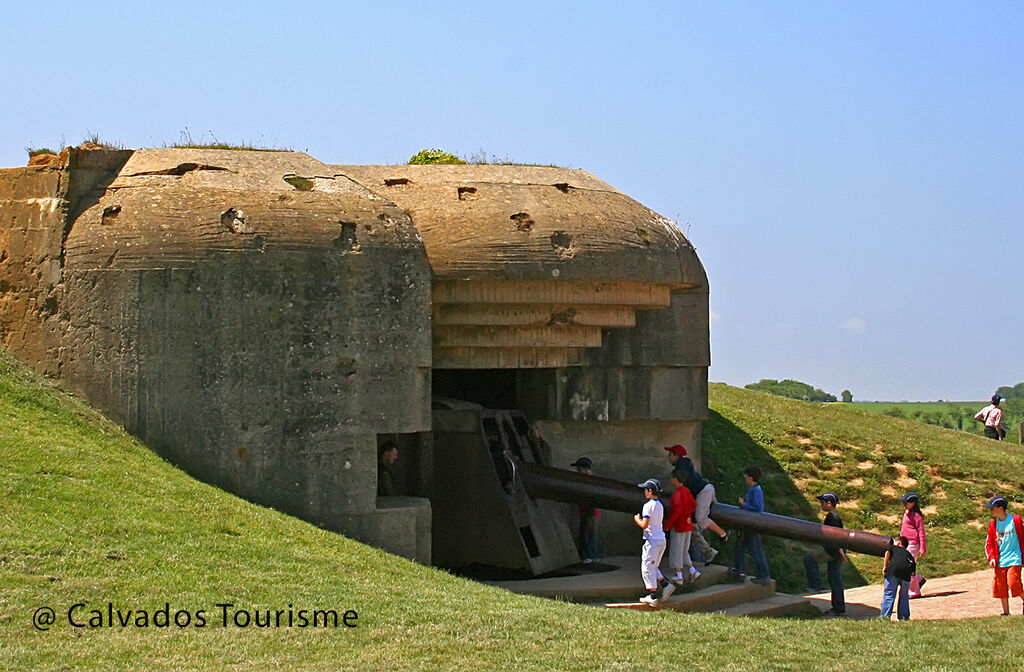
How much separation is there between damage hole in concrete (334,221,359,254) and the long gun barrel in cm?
297

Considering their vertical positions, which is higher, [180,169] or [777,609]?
[180,169]

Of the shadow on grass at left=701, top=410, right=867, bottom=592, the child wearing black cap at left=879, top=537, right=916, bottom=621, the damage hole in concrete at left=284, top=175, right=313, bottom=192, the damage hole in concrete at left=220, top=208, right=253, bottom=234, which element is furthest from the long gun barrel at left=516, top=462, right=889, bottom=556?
the damage hole in concrete at left=220, top=208, right=253, bottom=234

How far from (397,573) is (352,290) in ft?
7.81

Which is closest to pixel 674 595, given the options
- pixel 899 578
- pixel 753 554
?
pixel 753 554

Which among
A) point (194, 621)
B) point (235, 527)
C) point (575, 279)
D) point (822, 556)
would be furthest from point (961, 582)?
point (194, 621)

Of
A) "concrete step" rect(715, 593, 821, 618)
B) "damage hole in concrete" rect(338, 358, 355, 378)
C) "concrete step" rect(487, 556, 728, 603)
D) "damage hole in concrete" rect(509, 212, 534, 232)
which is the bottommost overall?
"concrete step" rect(715, 593, 821, 618)

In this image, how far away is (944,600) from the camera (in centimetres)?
1290

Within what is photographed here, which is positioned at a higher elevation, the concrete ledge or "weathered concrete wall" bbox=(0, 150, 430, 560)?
"weathered concrete wall" bbox=(0, 150, 430, 560)

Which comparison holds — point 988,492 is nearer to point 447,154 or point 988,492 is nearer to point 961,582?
point 961,582

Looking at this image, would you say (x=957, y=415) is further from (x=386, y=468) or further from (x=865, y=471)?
(x=386, y=468)

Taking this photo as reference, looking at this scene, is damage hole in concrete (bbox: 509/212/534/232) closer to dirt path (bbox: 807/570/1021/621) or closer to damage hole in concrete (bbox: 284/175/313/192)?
damage hole in concrete (bbox: 284/175/313/192)

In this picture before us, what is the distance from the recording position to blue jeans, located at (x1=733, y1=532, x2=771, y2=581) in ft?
43.8

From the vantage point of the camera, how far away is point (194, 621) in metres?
Result: 7.88

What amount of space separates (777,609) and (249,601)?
5.91 meters
